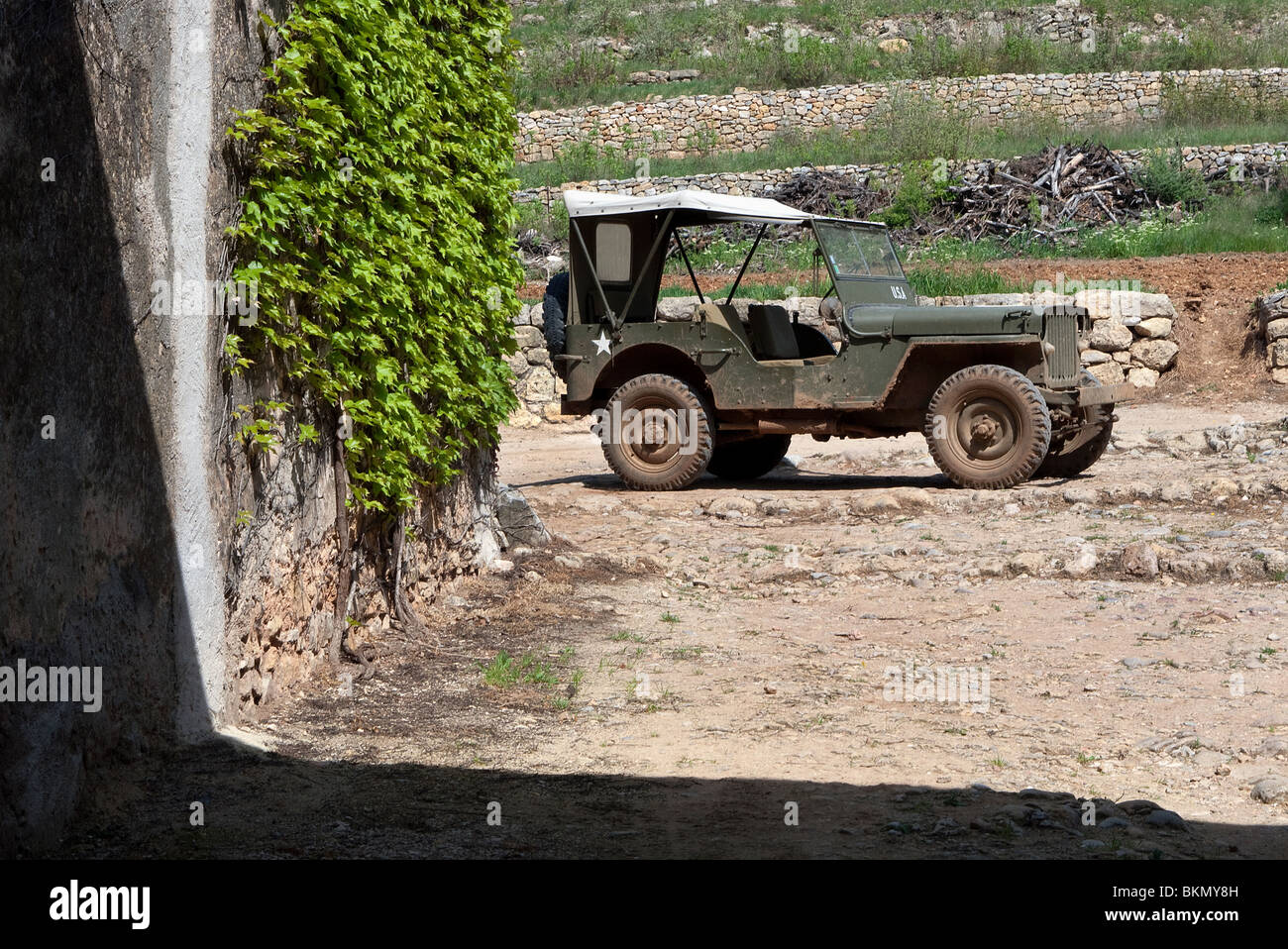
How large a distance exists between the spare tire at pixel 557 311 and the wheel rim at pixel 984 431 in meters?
3.53

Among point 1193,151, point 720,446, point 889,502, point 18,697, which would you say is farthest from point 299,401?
point 1193,151

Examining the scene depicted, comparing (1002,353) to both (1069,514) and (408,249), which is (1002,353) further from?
(408,249)

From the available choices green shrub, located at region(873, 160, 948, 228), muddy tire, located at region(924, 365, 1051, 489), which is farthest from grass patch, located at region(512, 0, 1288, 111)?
muddy tire, located at region(924, 365, 1051, 489)

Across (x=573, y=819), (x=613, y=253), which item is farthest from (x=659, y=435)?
(x=573, y=819)

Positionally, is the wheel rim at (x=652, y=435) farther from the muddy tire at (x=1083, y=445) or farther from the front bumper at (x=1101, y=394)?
the front bumper at (x=1101, y=394)

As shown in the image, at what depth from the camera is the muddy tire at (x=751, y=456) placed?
39.5 ft

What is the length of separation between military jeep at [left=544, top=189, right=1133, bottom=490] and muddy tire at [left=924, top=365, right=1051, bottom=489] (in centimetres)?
1

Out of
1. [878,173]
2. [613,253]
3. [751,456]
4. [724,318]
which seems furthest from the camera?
[878,173]

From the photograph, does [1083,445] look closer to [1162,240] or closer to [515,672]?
[515,672]

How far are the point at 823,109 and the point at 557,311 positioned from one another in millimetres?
17608

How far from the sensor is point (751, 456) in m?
12.1

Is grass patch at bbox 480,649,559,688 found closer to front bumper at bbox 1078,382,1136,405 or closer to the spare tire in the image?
front bumper at bbox 1078,382,1136,405

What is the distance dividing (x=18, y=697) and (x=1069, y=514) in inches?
286

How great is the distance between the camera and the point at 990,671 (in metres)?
5.43
